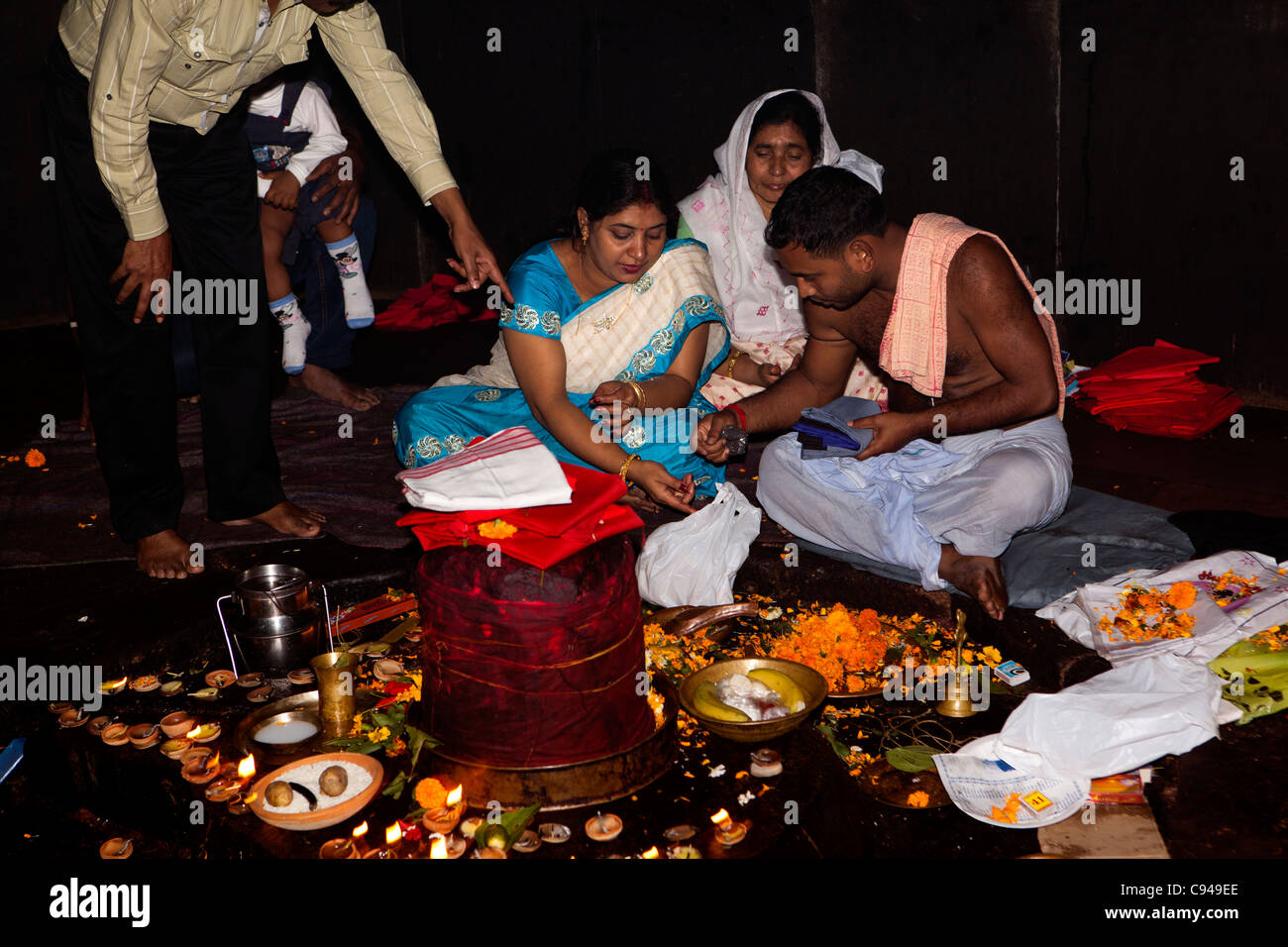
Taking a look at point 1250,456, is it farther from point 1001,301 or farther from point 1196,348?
point 1001,301

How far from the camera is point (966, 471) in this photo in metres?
3.54

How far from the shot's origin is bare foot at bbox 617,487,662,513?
4109 mm

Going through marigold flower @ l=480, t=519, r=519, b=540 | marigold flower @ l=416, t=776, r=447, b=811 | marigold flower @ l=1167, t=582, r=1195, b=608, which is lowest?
marigold flower @ l=416, t=776, r=447, b=811

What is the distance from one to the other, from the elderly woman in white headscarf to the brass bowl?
1.83 m

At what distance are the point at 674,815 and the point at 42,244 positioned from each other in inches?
320

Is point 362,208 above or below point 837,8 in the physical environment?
below

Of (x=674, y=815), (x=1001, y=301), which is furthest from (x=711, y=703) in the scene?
(x=1001, y=301)

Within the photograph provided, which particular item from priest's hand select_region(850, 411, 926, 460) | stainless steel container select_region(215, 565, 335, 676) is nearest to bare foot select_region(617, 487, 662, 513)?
priest's hand select_region(850, 411, 926, 460)

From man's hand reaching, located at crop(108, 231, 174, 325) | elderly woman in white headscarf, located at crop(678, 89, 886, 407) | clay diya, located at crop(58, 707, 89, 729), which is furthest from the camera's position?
elderly woman in white headscarf, located at crop(678, 89, 886, 407)

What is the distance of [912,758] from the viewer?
2.68 m

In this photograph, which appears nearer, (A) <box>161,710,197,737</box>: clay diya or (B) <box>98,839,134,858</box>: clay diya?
(B) <box>98,839,134,858</box>: clay diya

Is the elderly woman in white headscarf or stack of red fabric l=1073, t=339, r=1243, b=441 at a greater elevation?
the elderly woman in white headscarf

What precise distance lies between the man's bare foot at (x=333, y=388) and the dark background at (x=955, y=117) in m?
2.82

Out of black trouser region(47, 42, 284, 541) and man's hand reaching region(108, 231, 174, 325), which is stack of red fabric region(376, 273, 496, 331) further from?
man's hand reaching region(108, 231, 174, 325)
